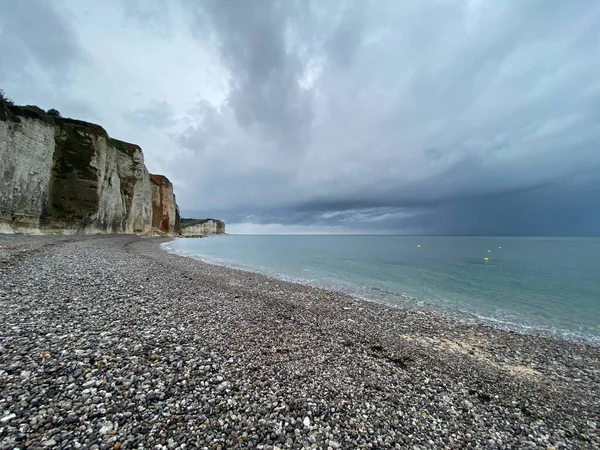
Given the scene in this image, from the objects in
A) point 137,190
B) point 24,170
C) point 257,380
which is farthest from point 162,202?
point 257,380

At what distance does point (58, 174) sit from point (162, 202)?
177 feet

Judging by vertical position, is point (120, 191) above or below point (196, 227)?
above

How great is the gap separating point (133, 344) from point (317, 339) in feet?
18.0

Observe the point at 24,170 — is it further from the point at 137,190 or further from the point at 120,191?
the point at 137,190

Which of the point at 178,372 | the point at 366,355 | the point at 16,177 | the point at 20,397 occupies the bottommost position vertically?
the point at 366,355

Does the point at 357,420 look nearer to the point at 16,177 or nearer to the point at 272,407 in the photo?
the point at 272,407

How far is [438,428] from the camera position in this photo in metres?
4.75

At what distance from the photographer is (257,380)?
18.0ft

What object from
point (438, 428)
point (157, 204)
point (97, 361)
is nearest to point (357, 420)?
point (438, 428)

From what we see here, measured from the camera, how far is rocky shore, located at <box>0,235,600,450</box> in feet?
12.6

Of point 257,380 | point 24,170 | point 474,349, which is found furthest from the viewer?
point 24,170

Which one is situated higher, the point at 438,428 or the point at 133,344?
the point at 133,344

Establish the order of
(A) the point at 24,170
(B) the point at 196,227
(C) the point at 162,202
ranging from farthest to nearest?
(B) the point at 196,227 → (C) the point at 162,202 → (A) the point at 24,170

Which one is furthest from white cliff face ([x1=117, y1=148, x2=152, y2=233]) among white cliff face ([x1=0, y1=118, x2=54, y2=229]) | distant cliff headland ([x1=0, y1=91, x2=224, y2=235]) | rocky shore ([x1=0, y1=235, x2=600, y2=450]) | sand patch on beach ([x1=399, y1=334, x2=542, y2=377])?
sand patch on beach ([x1=399, y1=334, x2=542, y2=377])
